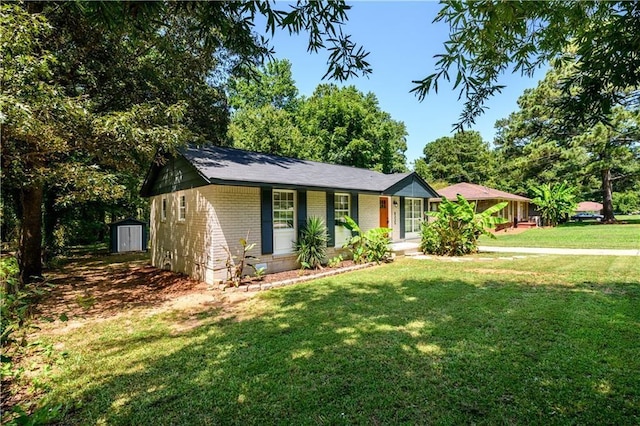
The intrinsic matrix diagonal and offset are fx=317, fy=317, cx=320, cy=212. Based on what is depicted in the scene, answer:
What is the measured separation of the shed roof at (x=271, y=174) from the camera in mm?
9281

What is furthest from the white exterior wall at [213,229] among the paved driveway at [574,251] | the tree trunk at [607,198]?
the tree trunk at [607,198]

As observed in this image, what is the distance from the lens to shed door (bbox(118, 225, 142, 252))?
18.2 meters

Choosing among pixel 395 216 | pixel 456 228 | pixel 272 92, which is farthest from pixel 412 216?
pixel 272 92

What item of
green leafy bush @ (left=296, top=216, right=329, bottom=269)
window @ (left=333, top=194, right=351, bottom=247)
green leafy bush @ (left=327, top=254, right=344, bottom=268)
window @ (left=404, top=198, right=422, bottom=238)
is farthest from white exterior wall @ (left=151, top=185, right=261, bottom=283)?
window @ (left=404, top=198, right=422, bottom=238)

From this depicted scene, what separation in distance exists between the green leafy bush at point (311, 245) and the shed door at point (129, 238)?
1262 cm

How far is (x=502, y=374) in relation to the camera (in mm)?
3754

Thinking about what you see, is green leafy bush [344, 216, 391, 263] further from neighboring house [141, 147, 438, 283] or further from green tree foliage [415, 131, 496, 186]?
green tree foliage [415, 131, 496, 186]

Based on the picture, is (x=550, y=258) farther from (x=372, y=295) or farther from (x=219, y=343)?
(x=219, y=343)

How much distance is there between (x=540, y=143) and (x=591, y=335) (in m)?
27.9

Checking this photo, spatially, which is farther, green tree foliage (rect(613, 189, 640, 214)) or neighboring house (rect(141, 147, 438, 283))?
green tree foliage (rect(613, 189, 640, 214))

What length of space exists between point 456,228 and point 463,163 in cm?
3945

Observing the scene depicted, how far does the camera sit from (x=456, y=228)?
14242 millimetres

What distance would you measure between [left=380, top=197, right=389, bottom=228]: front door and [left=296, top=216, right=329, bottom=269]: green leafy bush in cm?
554

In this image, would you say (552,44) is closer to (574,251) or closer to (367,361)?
(367,361)
